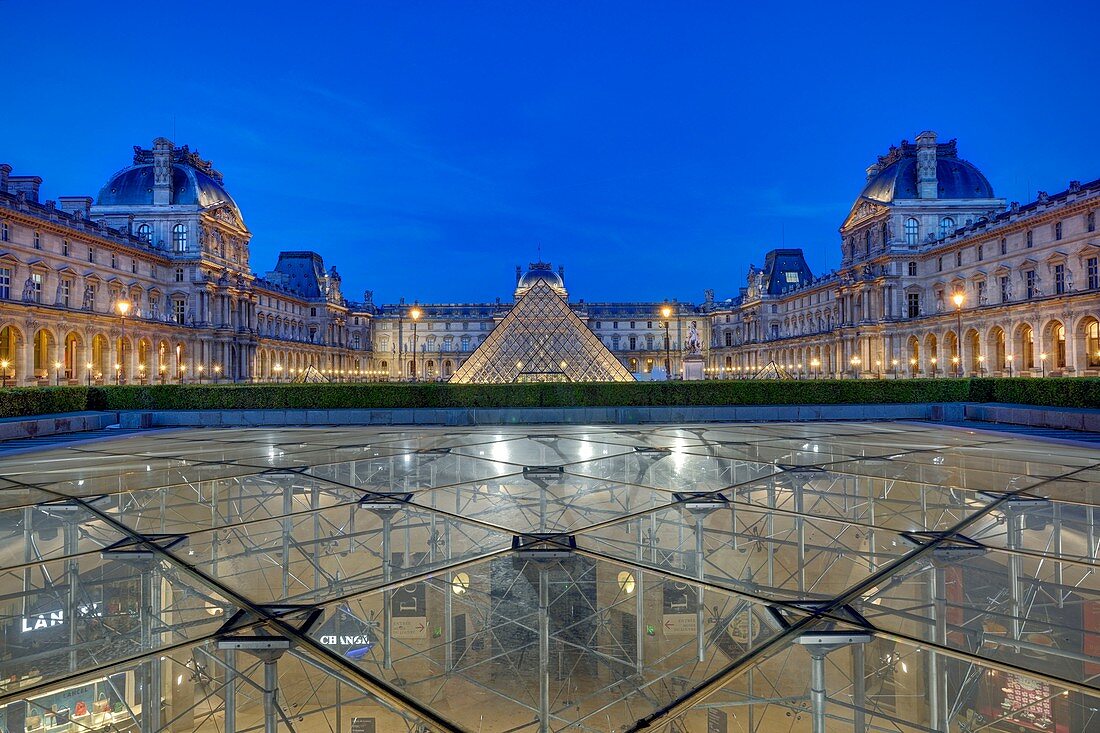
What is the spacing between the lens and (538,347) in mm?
33406

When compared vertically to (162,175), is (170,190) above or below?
below

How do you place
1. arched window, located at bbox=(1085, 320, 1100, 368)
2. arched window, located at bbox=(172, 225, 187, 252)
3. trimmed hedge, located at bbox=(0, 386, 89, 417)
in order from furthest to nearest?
arched window, located at bbox=(172, 225, 187, 252) → arched window, located at bbox=(1085, 320, 1100, 368) → trimmed hedge, located at bbox=(0, 386, 89, 417)

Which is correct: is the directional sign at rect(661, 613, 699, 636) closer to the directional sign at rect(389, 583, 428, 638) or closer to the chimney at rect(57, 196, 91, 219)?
the directional sign at rect(389, 583, 428, 638)

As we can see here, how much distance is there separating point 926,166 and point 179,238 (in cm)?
6195

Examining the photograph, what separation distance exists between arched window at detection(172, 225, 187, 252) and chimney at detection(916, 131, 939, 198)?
61013 millimetres

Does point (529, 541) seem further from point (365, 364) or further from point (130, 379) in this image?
point (365, 364)

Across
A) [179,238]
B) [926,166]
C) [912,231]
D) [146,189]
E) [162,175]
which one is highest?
[926,166]

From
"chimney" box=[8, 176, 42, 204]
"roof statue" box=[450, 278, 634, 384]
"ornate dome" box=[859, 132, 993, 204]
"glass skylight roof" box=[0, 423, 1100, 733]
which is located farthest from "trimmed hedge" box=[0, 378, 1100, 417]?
"ornate dome" box=[859, 132, 993, 204]

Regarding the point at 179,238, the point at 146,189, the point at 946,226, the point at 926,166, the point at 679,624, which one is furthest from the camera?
the point at 926,166

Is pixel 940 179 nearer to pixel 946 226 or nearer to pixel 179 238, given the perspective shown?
pixel 946 226

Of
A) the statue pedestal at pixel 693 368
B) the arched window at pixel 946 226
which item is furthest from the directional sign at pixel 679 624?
the arched window at pixel 946 226

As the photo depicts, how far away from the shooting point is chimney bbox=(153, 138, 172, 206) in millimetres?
45594

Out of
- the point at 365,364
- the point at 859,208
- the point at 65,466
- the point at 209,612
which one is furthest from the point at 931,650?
the point at 365,364

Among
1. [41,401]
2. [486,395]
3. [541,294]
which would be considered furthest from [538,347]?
[41,401]
